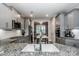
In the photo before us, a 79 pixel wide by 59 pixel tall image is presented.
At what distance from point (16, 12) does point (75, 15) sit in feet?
5.98

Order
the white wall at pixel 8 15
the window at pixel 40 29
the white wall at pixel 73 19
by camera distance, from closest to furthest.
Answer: the white wall at pixel 8 15, the window at pixel 40 29, the white wall at pixel 73 19

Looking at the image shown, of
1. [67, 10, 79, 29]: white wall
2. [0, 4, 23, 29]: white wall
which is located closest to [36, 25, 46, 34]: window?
[0, 4, 23, 29]: white wall

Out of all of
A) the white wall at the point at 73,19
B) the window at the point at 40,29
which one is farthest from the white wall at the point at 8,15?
the white wall at the point at 73,19

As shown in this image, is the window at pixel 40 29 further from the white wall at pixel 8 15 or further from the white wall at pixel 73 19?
the white wall at pixel 73 19

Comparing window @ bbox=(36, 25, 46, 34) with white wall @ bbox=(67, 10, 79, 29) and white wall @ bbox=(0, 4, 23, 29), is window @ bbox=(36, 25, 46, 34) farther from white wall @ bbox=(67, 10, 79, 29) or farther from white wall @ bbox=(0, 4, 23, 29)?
white wall @ bbox=(67, 10, 79, 29)

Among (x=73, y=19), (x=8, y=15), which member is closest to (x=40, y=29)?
(x=8, y=15)

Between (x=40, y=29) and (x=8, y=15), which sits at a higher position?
(x=8, y=15)

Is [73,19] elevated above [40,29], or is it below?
above

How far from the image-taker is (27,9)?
2.71 m

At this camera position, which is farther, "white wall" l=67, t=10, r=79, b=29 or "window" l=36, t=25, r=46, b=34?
"white wall" l=67, t=10, r=79, b=29

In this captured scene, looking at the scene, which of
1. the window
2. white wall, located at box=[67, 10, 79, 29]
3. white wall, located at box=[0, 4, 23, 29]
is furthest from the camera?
white wall, located at box=[67, 10, 79, 29]

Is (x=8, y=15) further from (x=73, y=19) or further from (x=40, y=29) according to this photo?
(x=73, y=19)

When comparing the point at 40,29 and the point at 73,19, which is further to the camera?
the point at 73,19

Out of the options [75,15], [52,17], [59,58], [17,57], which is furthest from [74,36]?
[17,57]
